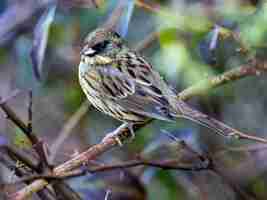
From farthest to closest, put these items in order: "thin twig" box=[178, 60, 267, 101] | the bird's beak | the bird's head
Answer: the bird's beak < the bird's head < "thin twig" box=[178, 60, 267, 101]

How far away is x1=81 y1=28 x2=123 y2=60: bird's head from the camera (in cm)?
439

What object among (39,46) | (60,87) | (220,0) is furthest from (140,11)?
(39,46)

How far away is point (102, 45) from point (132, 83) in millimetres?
343

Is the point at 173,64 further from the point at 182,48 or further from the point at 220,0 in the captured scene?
the point at 220,0

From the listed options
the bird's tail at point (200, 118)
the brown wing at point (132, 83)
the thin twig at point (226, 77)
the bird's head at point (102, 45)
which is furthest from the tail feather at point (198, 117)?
the bird's head at point (102, 45)

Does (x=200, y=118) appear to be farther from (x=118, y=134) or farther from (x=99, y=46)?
(x=99, y=46)

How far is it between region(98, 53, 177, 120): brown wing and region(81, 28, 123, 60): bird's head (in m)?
0.08

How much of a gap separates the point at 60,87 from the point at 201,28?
184 centimetres

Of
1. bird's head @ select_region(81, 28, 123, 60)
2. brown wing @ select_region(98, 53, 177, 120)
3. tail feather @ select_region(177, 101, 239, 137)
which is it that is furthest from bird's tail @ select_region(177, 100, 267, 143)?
bird's head @ select_region(81, 28, 123, 60)

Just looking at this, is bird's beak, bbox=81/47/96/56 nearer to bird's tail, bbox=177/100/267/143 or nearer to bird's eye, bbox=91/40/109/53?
bird's eye, bbox=91/40/109/53

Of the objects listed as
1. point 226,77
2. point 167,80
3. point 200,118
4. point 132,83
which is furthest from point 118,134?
point 226,77

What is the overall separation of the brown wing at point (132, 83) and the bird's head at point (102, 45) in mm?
84

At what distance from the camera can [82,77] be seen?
477 cm

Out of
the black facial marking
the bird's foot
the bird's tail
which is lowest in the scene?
the bird's tail
